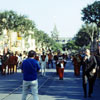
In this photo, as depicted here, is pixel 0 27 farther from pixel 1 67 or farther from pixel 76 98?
pixel 76 98

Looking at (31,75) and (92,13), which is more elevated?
(92,13)

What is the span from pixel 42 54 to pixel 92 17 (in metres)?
18.0

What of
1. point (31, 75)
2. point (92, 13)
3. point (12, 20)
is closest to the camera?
point (31, 75)

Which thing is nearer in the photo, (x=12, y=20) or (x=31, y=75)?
(x=31, y=75)

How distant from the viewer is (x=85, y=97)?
1212 centimetres

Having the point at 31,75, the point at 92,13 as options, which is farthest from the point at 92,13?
the point at 31,75

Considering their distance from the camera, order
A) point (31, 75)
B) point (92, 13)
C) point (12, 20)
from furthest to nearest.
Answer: point (12, 20), point (92, 13), point (31, 75)

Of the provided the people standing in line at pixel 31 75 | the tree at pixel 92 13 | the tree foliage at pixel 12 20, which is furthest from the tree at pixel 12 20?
the people standing in line at pixel 31 75

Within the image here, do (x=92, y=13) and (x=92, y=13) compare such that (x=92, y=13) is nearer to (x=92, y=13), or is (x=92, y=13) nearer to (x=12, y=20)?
(x=92, y=13)

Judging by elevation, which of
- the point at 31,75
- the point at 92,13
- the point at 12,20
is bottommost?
the point at 31,75

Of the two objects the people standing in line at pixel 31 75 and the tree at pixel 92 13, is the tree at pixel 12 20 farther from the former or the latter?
the people standing in line at pixel 31 75

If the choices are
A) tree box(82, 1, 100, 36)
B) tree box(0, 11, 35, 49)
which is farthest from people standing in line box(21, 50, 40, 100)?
tree box(0, 11, 35, 49)

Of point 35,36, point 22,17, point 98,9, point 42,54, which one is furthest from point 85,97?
point 35,36

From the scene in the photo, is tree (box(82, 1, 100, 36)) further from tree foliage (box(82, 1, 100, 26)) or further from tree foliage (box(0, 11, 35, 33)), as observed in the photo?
tree foliage (box(0, 11, 35, 33))
